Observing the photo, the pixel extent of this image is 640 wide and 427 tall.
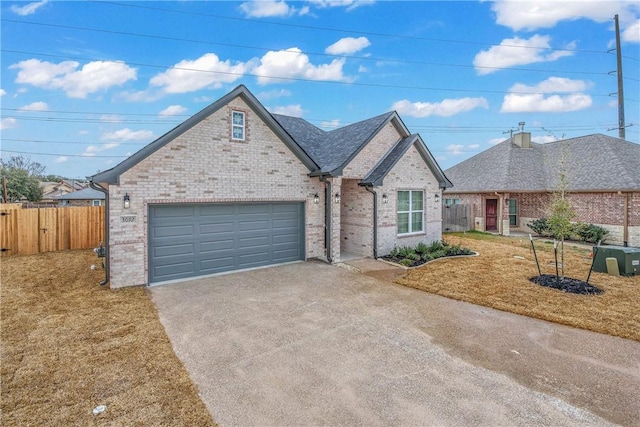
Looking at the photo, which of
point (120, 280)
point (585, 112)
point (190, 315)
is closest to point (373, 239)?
point (190, 315)

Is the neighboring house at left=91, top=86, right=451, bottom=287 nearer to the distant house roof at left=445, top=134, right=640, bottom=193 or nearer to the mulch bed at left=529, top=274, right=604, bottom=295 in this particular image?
the mulch bed at left=529, top=274, right=604, bottom=295

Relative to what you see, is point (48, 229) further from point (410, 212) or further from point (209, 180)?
point (410, 212)

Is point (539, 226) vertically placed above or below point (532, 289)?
above

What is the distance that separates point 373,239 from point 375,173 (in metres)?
2.62

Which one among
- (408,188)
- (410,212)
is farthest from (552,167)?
(408,188)

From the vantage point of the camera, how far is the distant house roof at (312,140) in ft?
26.8

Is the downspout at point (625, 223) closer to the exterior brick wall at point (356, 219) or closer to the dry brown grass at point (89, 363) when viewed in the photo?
the exterior brick wall at point (356, 219)

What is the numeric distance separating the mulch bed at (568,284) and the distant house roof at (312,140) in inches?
239

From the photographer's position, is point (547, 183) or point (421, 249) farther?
point (547, 183)

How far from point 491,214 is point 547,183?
3643 millimetres

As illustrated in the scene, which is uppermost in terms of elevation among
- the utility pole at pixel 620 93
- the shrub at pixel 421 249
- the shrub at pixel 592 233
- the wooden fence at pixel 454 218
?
the utility pole at pixel 620 93

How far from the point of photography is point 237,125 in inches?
381

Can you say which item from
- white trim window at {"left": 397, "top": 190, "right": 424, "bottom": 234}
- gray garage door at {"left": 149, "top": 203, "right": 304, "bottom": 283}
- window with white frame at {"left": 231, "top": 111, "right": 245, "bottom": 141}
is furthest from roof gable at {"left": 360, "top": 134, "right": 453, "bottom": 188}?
window with white frame at {"left": 231, "top": 111, "right": 245, "bottom": 141}

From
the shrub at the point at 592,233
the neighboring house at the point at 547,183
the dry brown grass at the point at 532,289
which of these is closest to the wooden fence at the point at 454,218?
the neighboring house at the point at 547,183
